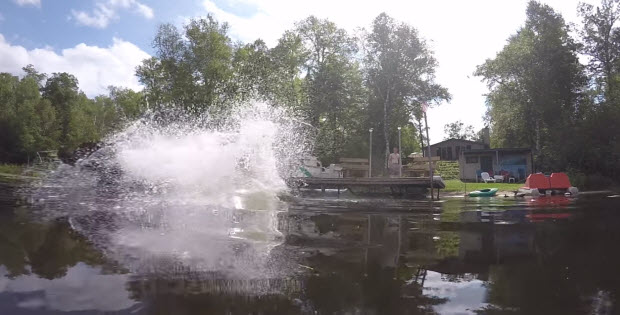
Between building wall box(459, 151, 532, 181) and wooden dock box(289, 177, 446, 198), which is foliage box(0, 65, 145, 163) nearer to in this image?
wooden dock box(289, 177, 446, 198)

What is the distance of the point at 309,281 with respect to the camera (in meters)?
5.17

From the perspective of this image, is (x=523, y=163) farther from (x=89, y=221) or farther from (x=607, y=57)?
(x=89, y=221)

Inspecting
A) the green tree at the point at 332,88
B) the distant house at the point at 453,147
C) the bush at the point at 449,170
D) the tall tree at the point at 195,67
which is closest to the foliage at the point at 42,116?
the tall tree at the point at 195,67

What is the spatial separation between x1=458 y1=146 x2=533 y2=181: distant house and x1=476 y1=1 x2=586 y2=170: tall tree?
1825 mm

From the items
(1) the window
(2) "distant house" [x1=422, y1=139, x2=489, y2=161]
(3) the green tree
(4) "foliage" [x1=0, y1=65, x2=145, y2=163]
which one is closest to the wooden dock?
(3) the green tree

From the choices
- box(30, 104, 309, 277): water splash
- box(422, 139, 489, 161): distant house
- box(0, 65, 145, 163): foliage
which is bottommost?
box(30, 104, 309, 277): water splash

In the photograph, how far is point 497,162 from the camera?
138 ft

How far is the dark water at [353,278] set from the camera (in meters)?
4.24

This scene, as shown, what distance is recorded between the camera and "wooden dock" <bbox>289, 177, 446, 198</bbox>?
2186 centimetres

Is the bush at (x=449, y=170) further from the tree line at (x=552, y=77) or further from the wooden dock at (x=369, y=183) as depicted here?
the wooden dock at (x=369, y=183)

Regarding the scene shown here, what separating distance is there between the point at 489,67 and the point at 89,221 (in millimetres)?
42776

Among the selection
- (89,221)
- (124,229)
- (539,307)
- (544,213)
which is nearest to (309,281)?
(539,307)

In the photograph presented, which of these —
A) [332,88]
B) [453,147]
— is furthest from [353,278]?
[453,147]

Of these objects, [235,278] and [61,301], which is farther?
[235,278]
